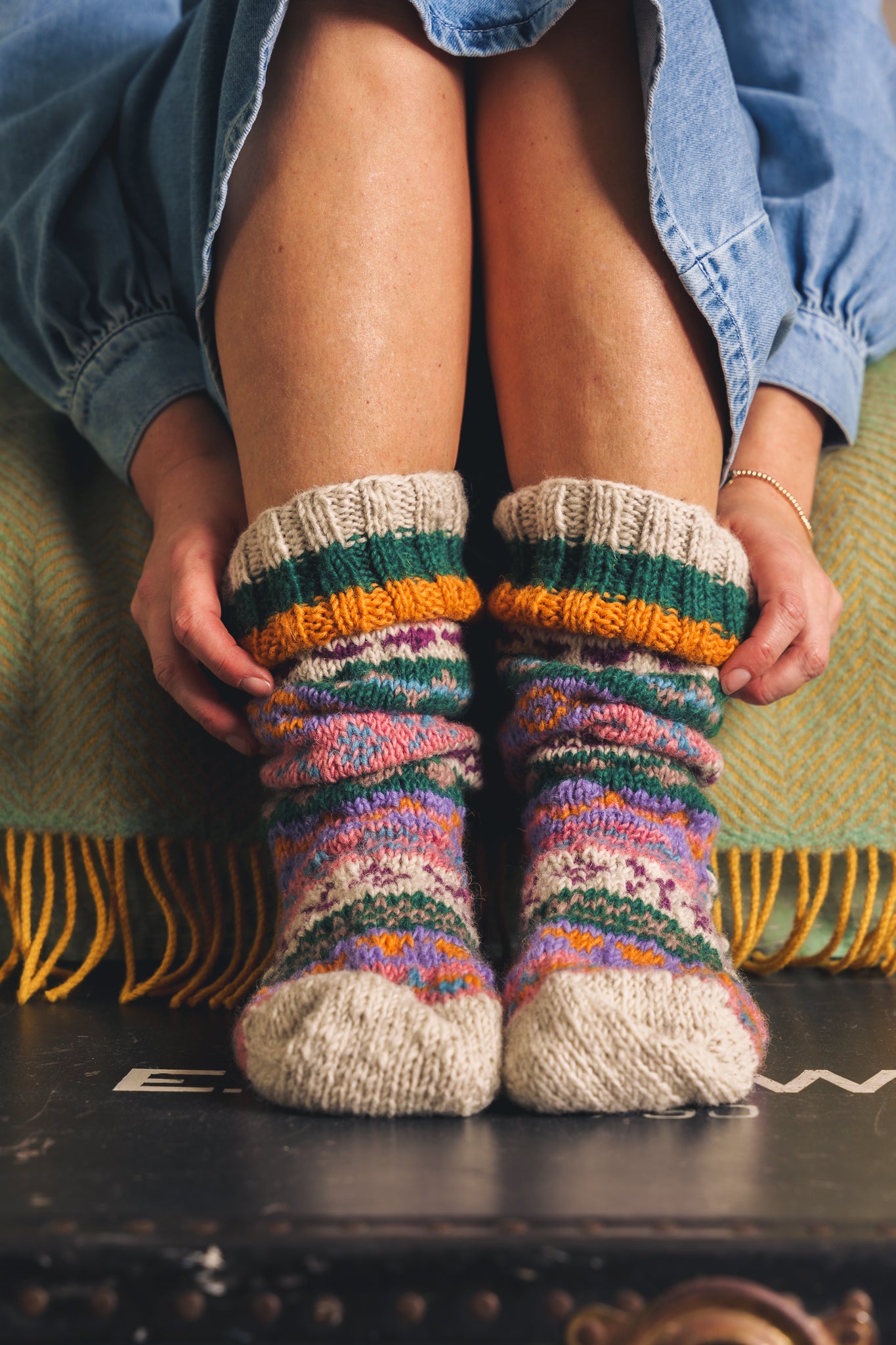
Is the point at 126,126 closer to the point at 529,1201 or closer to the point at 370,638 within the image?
the point at 370,638

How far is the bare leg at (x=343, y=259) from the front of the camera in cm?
48

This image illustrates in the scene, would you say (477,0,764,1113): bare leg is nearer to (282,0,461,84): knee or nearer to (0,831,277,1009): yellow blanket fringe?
(282,0,461,84): knee

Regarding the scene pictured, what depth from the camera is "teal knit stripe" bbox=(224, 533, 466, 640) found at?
467mm

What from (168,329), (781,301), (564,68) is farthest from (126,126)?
(781,301)

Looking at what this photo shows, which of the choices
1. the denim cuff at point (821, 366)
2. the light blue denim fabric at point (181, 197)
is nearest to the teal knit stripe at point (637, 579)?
the light blue denim fabric at point (181, 197)

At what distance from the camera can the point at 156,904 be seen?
0.63m

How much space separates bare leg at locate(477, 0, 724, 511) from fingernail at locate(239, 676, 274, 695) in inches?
6.1

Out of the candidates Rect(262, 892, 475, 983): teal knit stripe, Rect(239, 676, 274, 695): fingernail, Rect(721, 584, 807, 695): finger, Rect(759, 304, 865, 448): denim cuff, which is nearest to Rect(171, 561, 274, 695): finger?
Rect(239, 676, 274, 695): fingernail

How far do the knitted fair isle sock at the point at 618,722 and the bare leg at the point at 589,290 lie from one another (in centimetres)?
2

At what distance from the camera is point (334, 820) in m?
0.48

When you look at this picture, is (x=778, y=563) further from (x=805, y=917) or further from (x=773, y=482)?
(x=805, y=917)

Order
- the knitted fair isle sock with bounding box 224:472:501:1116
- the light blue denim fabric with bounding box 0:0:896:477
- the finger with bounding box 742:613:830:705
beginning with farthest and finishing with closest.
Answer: the light blue denim fabric with bounding box 0:0:896:477, the finger with bounding box 742:613:830:705, the knitted fair isle sock with bounding box 224:472:501:1116

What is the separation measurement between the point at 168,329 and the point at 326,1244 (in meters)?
0.53

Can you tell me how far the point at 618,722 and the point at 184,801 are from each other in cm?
27
